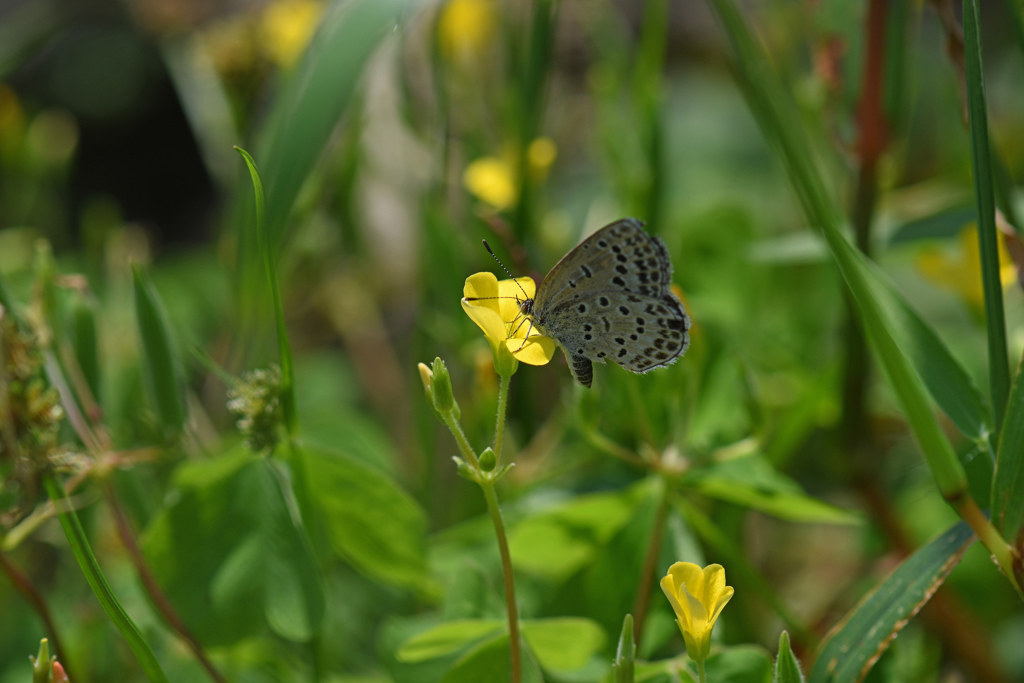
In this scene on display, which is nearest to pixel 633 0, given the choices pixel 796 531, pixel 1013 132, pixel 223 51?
pixel 1013 132

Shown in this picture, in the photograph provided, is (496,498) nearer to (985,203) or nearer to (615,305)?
(615,305)

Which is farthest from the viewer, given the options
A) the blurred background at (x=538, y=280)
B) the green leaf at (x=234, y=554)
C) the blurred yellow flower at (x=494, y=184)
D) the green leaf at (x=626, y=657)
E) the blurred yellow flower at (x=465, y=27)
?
the blurred yellow flower at (x=465, y=27)

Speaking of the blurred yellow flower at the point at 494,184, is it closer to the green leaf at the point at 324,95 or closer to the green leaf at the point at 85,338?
the green leaf at the point at 324,95

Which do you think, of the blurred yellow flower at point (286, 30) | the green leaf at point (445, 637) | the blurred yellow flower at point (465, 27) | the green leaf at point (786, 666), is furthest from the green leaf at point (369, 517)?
the blurred yellow flower at point (286, 30)

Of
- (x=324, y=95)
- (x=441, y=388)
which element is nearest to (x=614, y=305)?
(x=441, y=388)

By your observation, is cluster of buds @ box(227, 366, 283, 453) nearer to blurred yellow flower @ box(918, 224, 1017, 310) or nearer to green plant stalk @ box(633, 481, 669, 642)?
green plant stalk @ box(633, 481, 669, 642)

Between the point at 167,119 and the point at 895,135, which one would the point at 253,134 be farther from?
the point at 895,135
